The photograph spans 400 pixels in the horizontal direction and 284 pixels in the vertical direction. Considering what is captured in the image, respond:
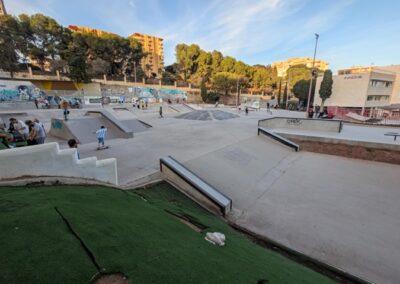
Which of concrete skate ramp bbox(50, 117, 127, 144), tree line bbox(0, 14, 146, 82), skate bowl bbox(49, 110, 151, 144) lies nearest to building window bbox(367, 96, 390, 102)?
skate bowl bbox(49, 110, 151, 144)

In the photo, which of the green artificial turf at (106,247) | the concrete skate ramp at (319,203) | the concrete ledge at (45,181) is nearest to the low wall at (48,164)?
the concrete ledge at (45,181)

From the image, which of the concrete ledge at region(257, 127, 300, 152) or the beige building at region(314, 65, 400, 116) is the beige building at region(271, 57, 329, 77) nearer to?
the beige building at region(314, 65, 400, 116)

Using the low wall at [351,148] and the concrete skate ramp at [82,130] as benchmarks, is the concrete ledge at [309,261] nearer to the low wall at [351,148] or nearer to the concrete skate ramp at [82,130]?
the low wall at [351,148]

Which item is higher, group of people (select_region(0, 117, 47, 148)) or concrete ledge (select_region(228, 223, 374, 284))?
group of people (select_region(0, 117, 47, 148))

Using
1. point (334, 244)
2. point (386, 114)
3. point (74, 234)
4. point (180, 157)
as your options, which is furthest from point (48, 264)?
point (386, 114)

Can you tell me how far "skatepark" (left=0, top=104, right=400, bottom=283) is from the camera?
478 centimetres

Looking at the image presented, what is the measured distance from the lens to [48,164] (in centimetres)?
433

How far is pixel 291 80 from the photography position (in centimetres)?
6112

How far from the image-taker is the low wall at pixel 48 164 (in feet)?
12.6

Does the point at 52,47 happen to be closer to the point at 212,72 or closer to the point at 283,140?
the point at 212,72

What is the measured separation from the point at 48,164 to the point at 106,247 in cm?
311

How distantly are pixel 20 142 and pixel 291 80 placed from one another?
66646mm

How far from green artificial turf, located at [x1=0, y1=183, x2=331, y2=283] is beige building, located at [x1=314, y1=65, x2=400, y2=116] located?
38.6 meters

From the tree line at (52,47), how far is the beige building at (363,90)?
42.7 meters
